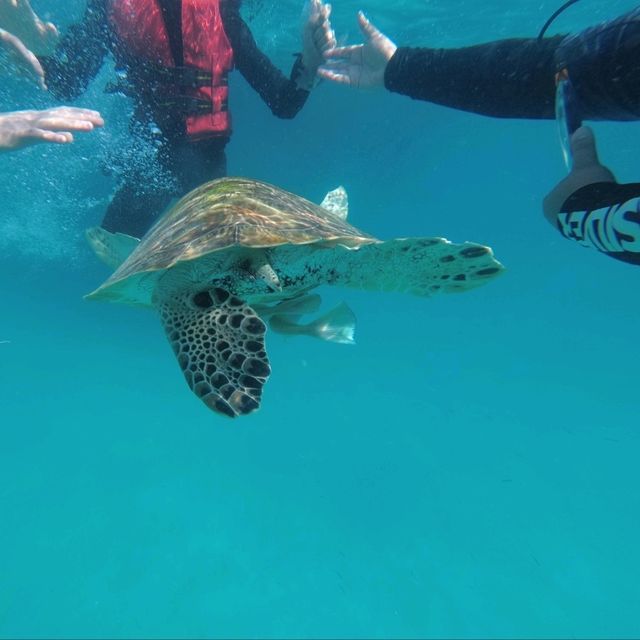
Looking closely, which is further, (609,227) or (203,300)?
(203,300)

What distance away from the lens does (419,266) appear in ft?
8.02

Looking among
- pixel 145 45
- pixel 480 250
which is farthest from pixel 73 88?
pixel 480 250

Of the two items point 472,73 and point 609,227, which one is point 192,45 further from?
point 609,227

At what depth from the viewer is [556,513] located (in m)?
12.5

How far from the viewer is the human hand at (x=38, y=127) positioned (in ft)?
10.4

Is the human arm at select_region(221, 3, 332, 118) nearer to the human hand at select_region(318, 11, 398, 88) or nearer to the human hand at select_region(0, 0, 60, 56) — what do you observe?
the human hand at select_region(318, 11, 398, 88)

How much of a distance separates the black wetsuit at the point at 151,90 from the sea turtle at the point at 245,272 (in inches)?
120

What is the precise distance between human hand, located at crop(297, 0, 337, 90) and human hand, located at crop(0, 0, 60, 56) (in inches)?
142

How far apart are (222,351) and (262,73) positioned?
473cm

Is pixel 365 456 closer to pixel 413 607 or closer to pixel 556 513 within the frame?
pixel 413 607

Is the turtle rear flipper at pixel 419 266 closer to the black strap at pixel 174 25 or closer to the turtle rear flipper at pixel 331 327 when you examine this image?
the turtle rear flipper at pixel 331 327

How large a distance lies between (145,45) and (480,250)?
512 centimetres

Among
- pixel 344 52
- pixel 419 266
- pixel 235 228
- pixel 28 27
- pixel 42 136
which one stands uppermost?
pixel 28 27

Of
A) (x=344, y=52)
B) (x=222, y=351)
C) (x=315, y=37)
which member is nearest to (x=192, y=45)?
(x=315, y=37)
